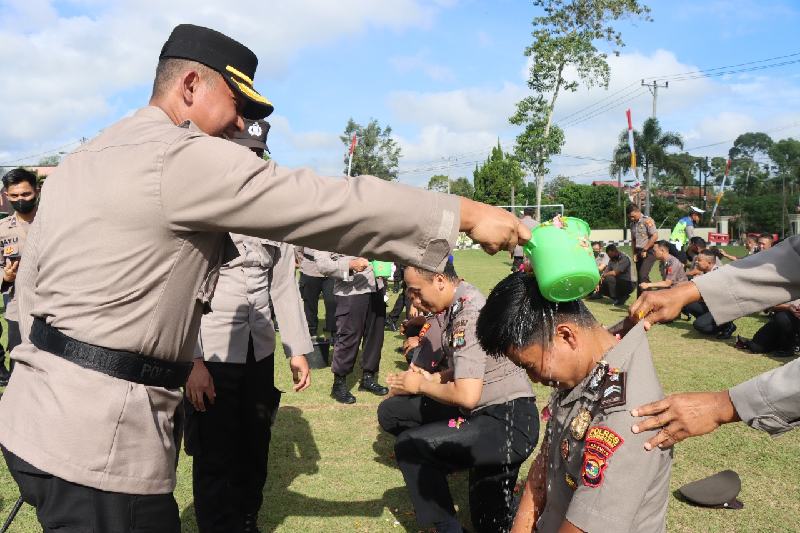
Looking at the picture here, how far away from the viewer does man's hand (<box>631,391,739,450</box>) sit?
2.02 metres

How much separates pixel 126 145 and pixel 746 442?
5.58 metres

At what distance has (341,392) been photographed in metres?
7.10

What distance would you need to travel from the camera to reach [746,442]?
5.51 metres

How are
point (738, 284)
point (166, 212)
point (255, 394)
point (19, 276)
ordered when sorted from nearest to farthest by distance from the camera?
point (166, 212)
point (19, 276)
point (738, 284)
point (255, 394)

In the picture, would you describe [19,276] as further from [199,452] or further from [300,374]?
[300,374]

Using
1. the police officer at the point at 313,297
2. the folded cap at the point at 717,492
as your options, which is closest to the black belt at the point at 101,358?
the folded cap at the point at 717,492

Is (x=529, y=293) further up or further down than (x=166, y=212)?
further down

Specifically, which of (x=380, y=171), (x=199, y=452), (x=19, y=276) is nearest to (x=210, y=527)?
(x=199, y=452)

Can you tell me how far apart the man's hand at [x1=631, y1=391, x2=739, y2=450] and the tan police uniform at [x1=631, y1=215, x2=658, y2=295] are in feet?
39.6

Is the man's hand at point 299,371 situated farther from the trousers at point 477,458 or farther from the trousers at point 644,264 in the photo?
the trousers at point 644,264

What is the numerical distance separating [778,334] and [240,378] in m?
8.06

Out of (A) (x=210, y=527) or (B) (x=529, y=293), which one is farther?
(A) (x=210, y=527)

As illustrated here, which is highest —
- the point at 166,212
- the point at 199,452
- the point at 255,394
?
the point at 166,212

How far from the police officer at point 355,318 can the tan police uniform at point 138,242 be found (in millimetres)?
5295
